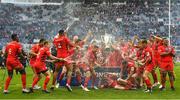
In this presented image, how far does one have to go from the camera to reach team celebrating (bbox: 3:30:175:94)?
17.3m

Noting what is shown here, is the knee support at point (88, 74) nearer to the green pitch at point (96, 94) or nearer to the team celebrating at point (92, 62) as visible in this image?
the team celebrating at point (92, 62)

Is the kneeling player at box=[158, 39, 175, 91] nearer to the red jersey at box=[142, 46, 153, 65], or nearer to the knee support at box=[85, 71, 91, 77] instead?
the red jersey at box=[142, 46, 153, 65]

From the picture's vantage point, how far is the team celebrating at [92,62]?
1731cm

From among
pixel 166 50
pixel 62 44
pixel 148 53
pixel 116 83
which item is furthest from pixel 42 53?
pixel 166 50

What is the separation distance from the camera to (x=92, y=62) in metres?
18.8

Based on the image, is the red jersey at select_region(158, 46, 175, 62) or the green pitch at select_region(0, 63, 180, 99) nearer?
the green pitch at select_region(0, 63, 180, 99)

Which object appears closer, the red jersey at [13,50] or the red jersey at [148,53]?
the red jersey at [13,50]

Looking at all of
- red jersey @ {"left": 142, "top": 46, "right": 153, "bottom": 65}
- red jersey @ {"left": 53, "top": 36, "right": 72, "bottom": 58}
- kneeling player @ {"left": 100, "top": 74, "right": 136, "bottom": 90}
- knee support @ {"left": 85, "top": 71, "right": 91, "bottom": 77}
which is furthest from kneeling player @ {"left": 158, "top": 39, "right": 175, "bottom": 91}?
red jersey @ {"left": 53, "top": 36, "right": 72, "bottom": 58}

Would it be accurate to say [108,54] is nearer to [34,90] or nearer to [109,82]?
[109,82]

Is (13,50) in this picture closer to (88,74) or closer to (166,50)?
(88,74)

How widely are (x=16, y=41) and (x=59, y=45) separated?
173 centimetres

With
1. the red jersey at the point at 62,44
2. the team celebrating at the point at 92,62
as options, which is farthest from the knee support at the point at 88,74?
the red jersey at the point at 62,44

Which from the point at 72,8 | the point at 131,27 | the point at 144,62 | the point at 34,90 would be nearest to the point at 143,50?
the point at 144,62

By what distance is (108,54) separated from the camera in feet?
65.7
